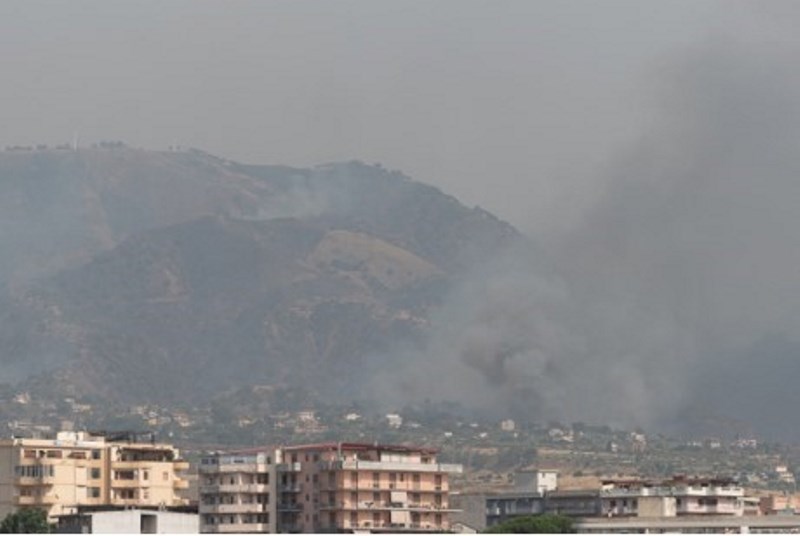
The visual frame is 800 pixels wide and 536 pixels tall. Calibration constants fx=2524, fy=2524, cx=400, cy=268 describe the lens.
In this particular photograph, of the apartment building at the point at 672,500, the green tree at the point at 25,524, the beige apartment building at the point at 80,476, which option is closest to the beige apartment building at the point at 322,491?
the beige apartment building at the point at 80,476

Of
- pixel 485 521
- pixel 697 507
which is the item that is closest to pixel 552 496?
pixel 485 521

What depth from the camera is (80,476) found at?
507 feet

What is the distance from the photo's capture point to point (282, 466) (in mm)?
155000

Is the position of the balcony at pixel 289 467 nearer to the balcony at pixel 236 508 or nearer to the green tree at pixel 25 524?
the balcony at pixel 236 508

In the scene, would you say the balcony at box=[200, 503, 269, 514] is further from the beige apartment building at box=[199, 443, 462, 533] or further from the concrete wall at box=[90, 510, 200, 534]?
the concrete wall at box=[90, 510, 200, 534]

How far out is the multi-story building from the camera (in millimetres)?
151375

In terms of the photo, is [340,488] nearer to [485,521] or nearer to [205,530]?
[205,530]

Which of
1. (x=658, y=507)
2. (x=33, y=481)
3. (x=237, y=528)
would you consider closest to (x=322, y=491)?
(x=237, y=528)

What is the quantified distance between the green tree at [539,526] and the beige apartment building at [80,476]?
69.3 feet

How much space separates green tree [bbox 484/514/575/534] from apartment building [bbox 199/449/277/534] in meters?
14.2

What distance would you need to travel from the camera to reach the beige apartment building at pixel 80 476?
15238cm

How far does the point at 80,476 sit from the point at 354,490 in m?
17.0

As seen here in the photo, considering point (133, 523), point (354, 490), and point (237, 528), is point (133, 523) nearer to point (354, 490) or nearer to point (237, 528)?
point (237, 528)

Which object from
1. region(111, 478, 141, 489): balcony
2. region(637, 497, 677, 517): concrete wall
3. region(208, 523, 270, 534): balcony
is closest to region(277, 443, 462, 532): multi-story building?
region(208, 523, 270, 534): balcony
